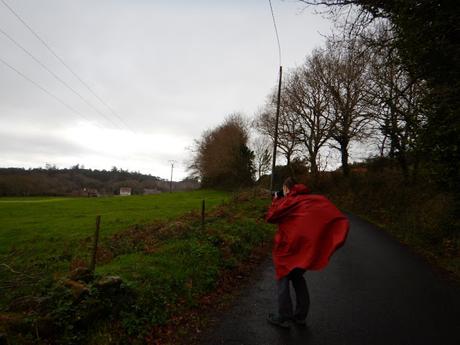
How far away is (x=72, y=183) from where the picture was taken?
114 m

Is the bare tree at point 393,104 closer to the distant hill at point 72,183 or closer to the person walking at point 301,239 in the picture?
the person walking at point 301,239

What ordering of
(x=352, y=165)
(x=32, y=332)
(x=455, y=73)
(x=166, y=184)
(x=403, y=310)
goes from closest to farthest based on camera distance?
(x=32, y=332) → (x=403, y=310) → (x=455, y=73) → (x=352, y=165) → (x=166, y=184)

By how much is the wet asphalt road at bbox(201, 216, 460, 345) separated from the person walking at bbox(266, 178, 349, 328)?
14.6 inches

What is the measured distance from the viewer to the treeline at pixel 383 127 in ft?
29.1

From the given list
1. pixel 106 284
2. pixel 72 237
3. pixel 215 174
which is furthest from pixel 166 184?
pixel 106 284

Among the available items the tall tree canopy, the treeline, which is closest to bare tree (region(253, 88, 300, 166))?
the treeline

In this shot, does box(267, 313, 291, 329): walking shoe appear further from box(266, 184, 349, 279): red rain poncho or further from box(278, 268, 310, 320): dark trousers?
box(266, 184, 349, 279): red rain poncho

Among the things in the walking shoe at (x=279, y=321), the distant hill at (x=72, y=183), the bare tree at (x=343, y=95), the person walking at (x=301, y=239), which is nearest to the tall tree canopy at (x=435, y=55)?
the person walking at (x=301, y=239)

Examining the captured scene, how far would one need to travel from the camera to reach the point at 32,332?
422 centimetres

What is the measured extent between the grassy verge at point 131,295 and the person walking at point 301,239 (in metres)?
1.74

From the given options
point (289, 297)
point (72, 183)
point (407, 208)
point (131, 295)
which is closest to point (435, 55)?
point (289, 297)

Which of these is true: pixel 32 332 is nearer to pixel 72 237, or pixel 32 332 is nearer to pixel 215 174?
pixel 72 237

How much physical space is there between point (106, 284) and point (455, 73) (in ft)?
30.8

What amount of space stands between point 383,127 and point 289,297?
18584 millimetres
